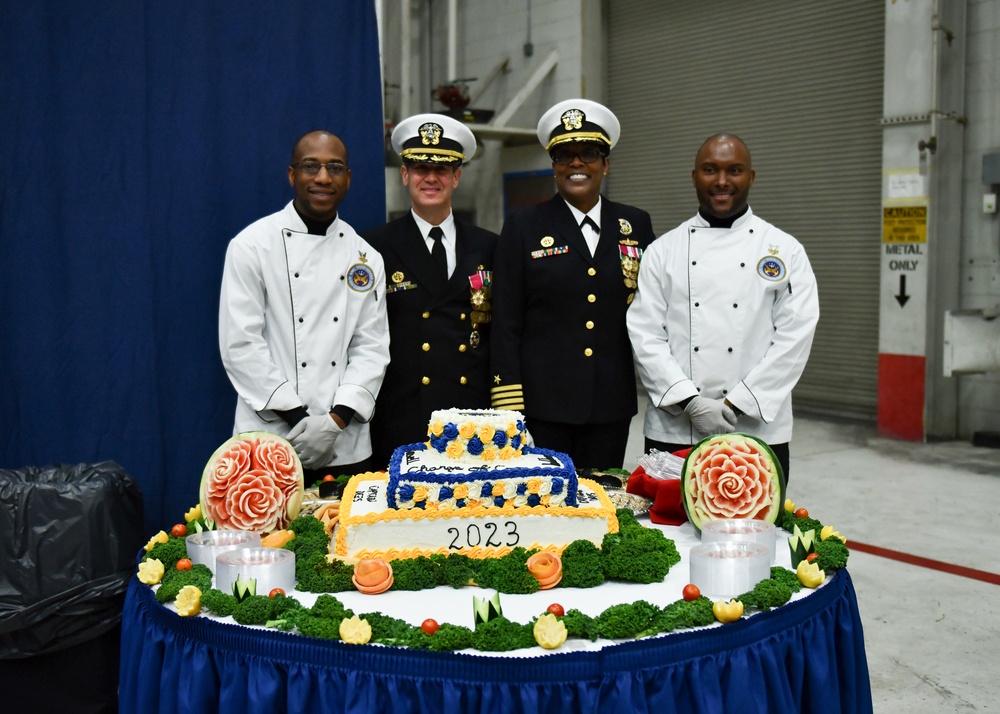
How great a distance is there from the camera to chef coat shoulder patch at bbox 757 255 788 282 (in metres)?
2.88

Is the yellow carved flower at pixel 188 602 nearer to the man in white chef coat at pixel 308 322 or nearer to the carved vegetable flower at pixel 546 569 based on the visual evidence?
the carved vegetable flower at pixel 546 569

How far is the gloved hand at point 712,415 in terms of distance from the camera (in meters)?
2.76

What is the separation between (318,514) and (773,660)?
1.03 metres

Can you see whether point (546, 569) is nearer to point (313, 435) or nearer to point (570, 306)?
point (313, 435)

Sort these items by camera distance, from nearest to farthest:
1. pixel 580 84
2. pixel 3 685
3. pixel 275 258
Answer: pixel 3 685, pixel 275 258, pixel 580 84

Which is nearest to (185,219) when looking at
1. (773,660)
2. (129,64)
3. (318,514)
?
(129,64)

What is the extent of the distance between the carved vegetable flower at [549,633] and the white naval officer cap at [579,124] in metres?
1.67

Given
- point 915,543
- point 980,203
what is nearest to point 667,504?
point 915,543

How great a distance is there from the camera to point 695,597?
1.73 metres

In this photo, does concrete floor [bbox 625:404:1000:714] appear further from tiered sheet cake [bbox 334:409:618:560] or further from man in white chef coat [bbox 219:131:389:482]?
man in white chef coat [bbox 219:131:389:482]

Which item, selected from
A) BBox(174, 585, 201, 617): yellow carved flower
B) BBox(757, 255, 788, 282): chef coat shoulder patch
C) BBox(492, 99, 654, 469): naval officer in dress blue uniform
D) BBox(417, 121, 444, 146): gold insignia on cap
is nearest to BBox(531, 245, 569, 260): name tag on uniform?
BBox(492, 99, 654, 469): naval officer in dress blue uniform

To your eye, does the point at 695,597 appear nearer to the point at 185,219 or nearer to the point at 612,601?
the point at 612,601

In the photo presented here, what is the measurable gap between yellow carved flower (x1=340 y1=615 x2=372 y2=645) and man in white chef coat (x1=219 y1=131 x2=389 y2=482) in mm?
1109

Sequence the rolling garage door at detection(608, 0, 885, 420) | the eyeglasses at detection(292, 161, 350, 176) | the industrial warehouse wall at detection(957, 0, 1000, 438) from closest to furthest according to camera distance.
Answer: the eyeglasses at detection(292, 161, 350, 176) < the industrial warehouse wall at detection(957, 0, 1000, 438) < the rolling garage door at detection(608, 0, 885, 420)
